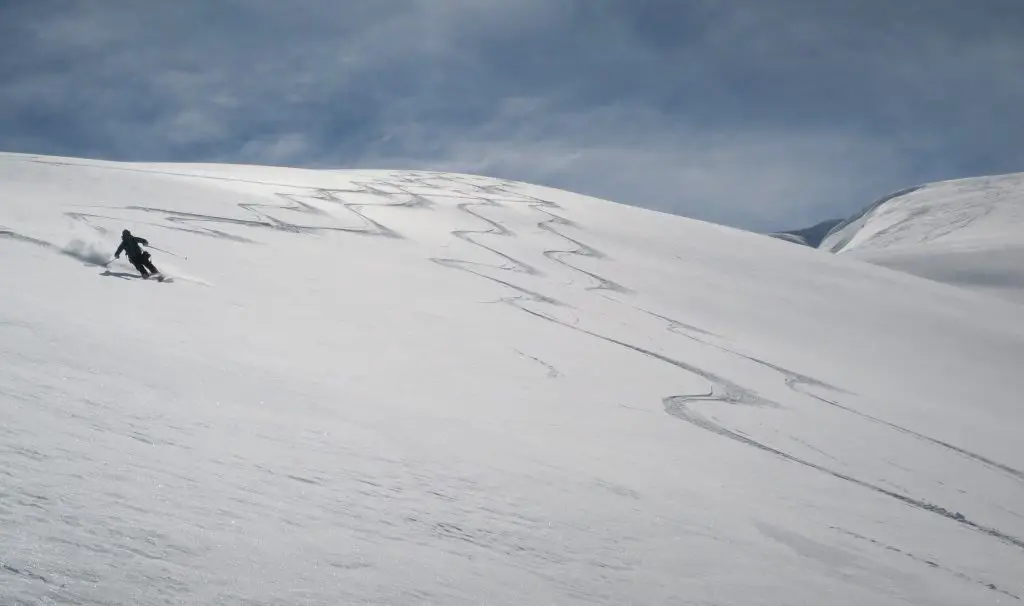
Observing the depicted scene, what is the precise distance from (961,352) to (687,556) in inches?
521

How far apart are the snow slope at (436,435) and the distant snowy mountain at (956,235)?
96.1 feet

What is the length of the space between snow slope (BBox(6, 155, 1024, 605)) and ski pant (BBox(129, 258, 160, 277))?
170 millimetres

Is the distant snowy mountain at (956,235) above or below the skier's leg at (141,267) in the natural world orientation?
above

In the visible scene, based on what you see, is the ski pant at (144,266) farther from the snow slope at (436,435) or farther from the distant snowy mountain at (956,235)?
the distant snowy mountain at (956,235)

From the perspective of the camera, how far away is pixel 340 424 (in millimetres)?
4359

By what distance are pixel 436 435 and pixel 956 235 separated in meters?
88.6

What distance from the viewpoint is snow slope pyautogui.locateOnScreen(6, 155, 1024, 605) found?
285cm

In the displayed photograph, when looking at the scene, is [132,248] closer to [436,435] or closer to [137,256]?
[137,256]

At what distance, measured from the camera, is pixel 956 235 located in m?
78.5

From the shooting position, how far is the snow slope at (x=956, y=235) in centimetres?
3841

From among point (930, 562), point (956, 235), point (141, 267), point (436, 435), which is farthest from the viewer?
point (956, 235)

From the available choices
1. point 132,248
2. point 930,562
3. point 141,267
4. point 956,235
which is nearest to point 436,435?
point 930,562

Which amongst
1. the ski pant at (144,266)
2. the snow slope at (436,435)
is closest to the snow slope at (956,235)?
the snow slope at (436,435)

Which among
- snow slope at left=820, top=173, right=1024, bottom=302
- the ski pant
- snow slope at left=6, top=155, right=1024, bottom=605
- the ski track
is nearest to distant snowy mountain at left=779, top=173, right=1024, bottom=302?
snow slope at left=820, top=173, right=1024, bottom=302
